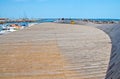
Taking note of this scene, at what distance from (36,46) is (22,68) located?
11.8 feet

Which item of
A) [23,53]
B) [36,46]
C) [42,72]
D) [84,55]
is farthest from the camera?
[36,46]

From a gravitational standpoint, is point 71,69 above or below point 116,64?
below

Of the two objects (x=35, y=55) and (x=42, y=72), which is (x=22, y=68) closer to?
(x=42, y=72)

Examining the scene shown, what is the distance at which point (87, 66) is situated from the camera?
318 inches

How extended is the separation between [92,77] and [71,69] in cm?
106

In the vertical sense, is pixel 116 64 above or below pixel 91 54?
above

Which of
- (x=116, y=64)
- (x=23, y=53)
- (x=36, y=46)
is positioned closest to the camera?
(x=116, y=64)

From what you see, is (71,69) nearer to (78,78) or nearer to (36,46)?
(78,78)

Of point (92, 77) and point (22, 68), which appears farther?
point (22, 68)

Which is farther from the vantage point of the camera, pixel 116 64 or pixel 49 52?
pixel 49 52

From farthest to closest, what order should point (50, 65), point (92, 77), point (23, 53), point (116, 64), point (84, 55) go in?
1. point (23, 53)
2. point (84, 55)
3. point (50, 65)
4. point (92, 77)
5. point (116, 64)

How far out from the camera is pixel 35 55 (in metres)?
9.82

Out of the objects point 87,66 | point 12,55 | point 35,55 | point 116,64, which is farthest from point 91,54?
point 116,64

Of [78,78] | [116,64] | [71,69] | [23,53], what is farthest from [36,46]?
[116,64]
